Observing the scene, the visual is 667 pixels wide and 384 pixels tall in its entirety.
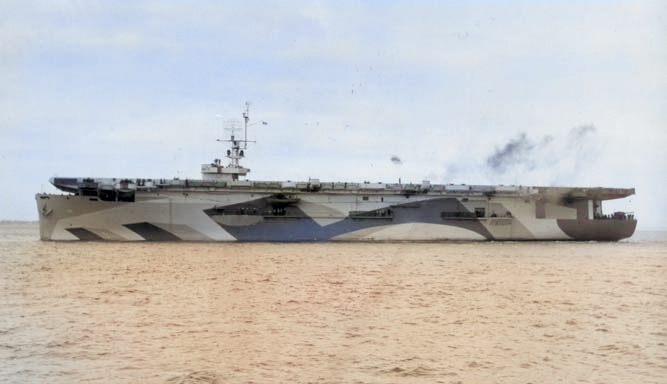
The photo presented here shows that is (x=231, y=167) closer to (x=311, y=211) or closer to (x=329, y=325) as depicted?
(x=311, y=211)

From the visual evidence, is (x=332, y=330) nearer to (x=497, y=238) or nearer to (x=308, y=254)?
(x=308, y=254)

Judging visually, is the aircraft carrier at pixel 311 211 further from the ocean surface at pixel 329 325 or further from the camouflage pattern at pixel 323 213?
the ocean surface at pixel 329 325

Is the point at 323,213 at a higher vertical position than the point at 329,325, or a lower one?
higher

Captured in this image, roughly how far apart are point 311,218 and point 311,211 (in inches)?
14.2

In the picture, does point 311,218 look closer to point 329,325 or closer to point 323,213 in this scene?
point 323,213

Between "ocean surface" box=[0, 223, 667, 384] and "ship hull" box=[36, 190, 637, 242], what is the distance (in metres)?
10.8

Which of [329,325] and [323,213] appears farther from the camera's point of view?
[323,213]

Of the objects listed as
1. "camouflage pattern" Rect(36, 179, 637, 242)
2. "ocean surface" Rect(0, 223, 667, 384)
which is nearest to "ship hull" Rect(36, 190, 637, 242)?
"camouflage pattern" Rect(36, 179, 637, 242)

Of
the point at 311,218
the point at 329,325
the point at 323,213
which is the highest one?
the point at 323,213

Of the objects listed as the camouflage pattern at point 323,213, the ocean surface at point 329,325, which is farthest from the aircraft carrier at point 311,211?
the ocean surface at point 329,325

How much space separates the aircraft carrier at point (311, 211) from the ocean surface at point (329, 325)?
35.5 feet

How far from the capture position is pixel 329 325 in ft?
26.8

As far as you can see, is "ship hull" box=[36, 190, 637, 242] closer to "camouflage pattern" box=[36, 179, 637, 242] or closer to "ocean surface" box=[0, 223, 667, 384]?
"camouflage pattern" box=[36, 179, 637, 242]

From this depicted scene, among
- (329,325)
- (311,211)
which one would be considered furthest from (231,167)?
(329,325)
